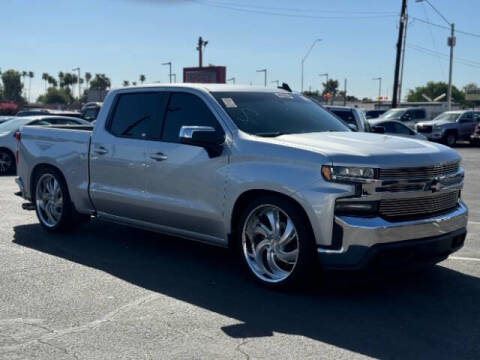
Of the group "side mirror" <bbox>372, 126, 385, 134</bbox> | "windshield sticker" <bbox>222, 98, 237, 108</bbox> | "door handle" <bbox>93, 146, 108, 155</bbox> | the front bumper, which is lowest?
the front bumper

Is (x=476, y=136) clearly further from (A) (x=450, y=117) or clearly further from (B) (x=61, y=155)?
(B) (x=61, y=155)

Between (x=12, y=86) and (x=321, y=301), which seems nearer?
(x=321, y=301)

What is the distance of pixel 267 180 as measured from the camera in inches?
218

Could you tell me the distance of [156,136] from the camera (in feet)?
22.1

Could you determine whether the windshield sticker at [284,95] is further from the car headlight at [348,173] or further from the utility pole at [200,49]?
the utility pole at [200,49]

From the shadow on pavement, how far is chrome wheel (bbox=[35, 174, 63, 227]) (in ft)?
2.11

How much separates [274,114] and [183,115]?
923 mm

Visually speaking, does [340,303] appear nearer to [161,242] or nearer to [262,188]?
[262,188]

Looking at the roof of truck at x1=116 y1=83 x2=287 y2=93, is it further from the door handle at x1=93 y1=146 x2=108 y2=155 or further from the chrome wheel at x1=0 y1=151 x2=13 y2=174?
the chrome wheel at x1=0 y1=151 x2=13 y2=174

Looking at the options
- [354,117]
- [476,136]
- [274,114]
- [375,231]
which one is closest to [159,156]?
[274,114]

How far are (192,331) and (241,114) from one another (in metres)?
2.40

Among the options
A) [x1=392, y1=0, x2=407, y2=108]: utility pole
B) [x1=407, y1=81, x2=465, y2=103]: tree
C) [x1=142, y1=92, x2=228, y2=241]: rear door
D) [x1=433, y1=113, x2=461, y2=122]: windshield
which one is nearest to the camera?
[x1=142, y1=92, x2=228, y2=241]: rear door

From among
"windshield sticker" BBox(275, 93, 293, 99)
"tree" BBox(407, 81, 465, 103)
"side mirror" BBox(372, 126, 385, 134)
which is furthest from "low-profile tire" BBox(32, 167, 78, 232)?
"tree" BBox(407, 81, 465, 103)

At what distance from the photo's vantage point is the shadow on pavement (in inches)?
177
